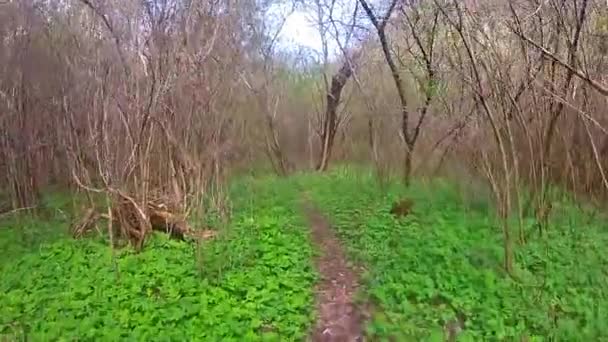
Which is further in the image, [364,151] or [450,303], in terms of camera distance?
[364,151]

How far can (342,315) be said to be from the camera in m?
6.35

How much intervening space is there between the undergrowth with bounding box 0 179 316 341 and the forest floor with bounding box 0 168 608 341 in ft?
0.07

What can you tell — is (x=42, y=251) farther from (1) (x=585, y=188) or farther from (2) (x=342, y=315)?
(1) (x=585, y=188)

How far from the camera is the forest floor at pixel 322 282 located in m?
5.95

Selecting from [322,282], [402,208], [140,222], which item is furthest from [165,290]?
[402,208]

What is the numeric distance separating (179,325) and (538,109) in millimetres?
7332

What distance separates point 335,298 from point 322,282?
56 cm

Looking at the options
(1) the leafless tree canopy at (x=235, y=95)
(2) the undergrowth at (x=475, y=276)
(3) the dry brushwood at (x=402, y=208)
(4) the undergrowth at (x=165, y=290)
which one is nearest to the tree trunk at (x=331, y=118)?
(1) the leafless tree canopy at (x=235, y=95)

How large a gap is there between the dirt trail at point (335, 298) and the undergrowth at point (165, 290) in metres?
0.16

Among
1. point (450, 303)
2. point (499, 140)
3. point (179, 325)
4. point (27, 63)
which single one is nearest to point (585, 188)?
point (499, 140)

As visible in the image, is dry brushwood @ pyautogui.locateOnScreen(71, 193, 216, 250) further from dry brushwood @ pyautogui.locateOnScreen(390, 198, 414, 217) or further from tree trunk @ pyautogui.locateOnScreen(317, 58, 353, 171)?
tree trunk @ pyautogui.locateOnScreen(317, 58, 353, 171)

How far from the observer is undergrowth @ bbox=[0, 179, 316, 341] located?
594 centimetres

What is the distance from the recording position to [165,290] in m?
6.91

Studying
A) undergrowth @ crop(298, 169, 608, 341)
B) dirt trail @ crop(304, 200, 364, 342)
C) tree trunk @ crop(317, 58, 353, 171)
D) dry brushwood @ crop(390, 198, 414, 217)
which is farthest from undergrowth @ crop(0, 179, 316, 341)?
tree trunk @ crop(317, 58, 353, 171)
